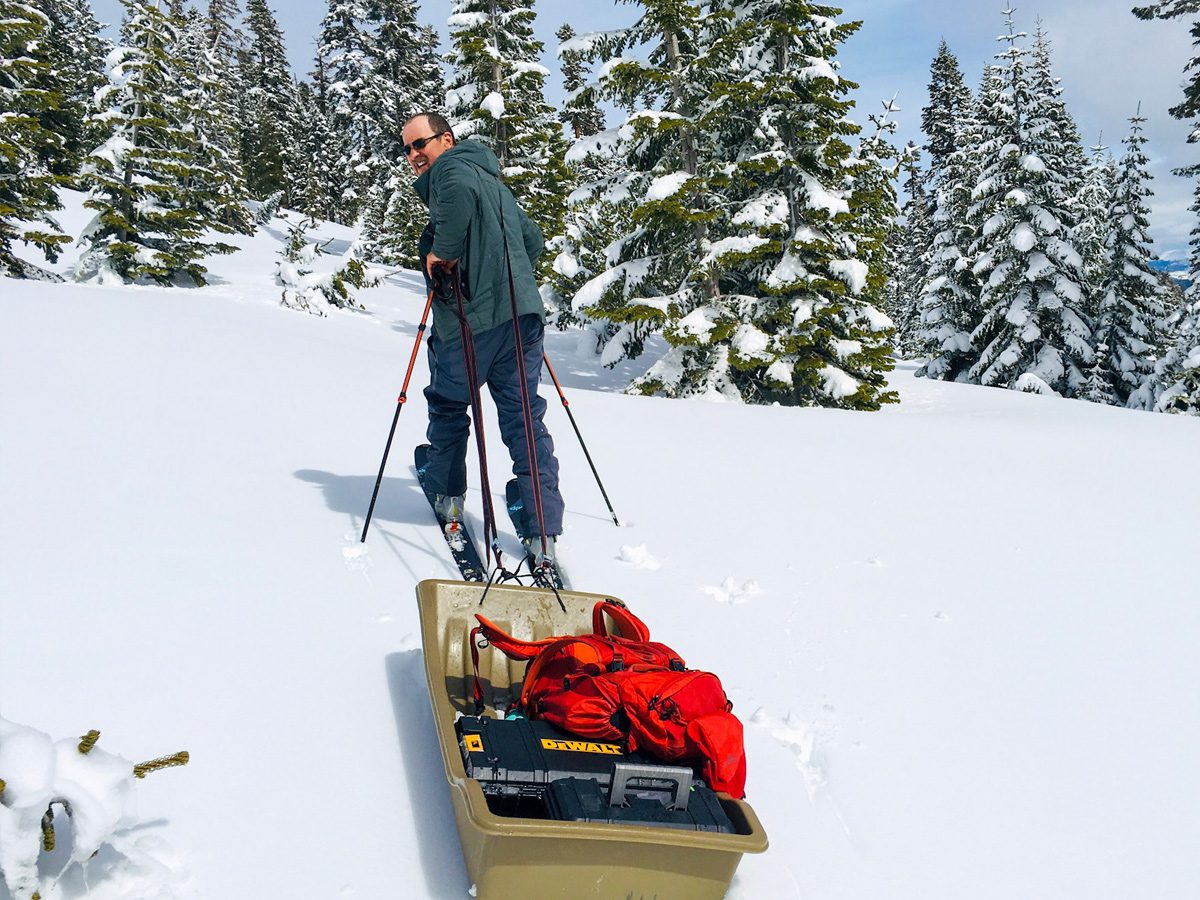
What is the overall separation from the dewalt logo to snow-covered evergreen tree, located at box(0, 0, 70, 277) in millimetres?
20714

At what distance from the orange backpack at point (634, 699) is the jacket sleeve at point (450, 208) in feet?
7.03

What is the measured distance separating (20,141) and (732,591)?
861 inches

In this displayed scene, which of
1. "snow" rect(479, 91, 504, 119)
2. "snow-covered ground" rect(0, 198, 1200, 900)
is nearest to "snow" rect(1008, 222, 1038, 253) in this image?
"snow" rect(479, 91, 504, 119)

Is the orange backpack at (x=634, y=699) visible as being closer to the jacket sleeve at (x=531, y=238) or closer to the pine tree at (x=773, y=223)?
the jacket sleeve at (x=531, y=238)

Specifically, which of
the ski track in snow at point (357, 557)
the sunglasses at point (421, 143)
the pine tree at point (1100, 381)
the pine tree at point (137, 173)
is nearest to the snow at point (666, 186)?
the sunglasses at point (421, 143)

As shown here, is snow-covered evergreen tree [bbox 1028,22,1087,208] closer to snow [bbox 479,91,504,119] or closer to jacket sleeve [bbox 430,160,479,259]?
snow [bbox 479,91,504,119]

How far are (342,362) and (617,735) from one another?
9.12 metres

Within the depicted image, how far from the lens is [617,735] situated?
8.91 feet

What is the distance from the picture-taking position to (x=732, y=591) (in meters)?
4.87

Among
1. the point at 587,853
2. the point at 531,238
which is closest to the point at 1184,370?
the point at 531,238

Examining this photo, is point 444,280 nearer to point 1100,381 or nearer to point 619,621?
point 619,621

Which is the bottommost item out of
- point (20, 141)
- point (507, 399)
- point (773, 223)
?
point (507, 399)

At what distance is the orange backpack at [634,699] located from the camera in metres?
2.57

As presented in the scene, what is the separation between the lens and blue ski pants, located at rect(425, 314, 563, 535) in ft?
15.3
